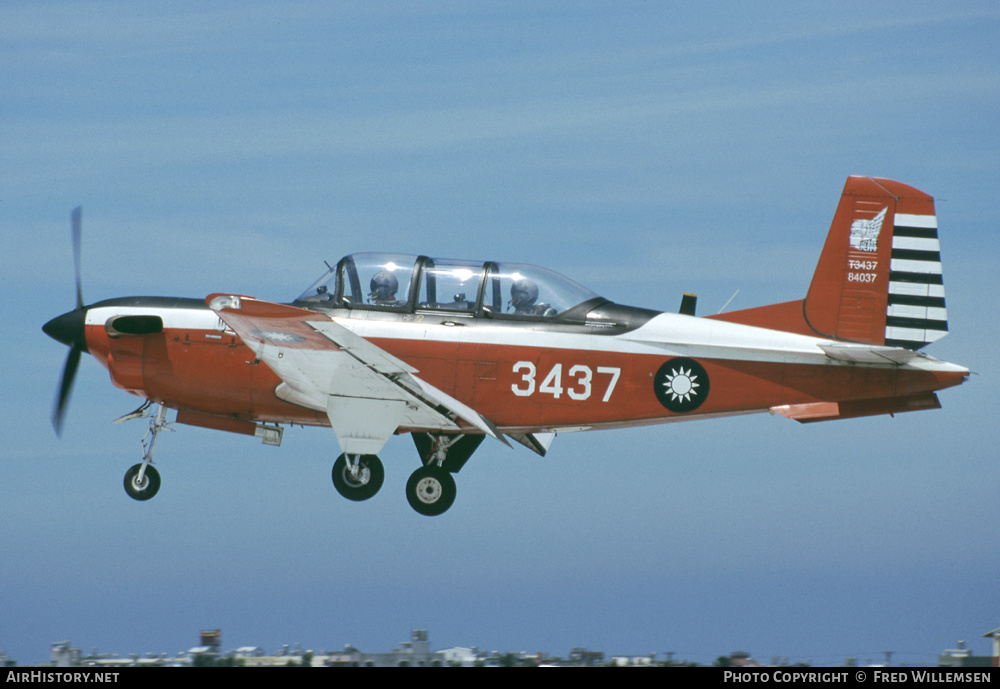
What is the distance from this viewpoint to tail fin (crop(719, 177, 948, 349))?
54.7 ft

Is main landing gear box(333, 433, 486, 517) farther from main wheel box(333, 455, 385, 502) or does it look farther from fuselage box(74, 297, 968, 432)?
fuselage box(74, 297, 968, 432)

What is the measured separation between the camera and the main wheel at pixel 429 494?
18047 mm

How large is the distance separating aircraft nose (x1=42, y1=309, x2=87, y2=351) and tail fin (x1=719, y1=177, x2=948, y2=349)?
10.2m

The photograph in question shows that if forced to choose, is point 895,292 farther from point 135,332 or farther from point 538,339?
point 135,332

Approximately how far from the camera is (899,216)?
16938 mm

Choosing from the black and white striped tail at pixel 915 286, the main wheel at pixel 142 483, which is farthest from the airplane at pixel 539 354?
the main wheel at pixel 142 483

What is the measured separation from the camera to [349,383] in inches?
661

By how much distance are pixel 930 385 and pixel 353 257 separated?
27.3 feet

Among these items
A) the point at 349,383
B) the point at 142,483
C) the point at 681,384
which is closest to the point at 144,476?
the point at 142,483

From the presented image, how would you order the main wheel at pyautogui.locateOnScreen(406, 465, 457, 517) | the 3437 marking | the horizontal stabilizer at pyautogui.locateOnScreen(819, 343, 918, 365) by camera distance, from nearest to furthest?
the horizontal stabilizer at pyautogui.locateOnScreen(819, 343, 918, 365)
the 3437 marking
the main wheel at pyautogui.locateOnScreen(406, 465, 457, 517)

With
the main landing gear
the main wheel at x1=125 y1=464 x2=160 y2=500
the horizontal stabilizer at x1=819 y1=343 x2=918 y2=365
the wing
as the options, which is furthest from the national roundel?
the main wheel at x1=125 y1=464 x2=160 y2=500

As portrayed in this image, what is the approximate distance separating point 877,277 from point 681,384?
3.11 metres
